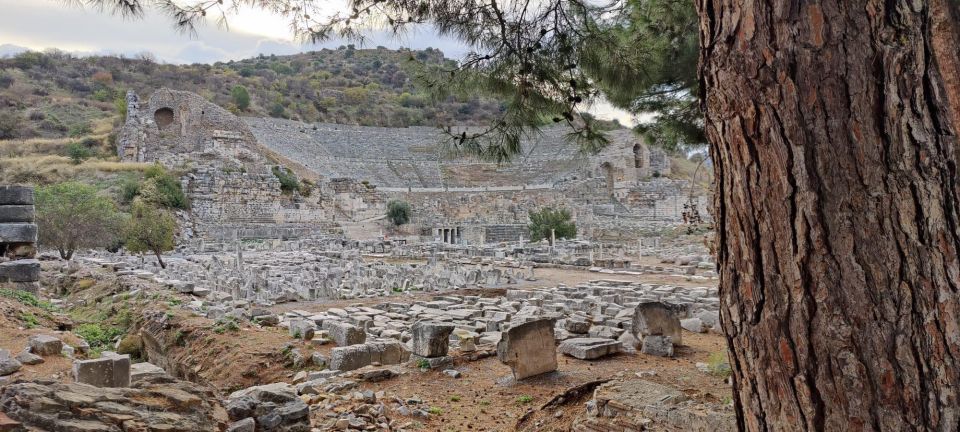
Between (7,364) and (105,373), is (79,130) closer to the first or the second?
(7,364)

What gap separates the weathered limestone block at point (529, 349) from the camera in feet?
17.0

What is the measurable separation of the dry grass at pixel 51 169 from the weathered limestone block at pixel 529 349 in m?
26.6

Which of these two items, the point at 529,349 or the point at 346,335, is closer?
the point at 529,349

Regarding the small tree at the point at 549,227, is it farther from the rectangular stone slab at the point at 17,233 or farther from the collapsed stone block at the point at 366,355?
the collapsed stone block at the point at 366,355

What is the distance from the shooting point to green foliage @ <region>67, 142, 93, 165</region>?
29525mm

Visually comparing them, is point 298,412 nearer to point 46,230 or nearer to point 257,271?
point 257,271

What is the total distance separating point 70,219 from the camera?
1542 centimetres

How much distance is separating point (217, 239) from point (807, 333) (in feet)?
84.5

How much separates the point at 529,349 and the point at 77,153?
3331 cm

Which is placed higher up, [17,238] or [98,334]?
[17,238]

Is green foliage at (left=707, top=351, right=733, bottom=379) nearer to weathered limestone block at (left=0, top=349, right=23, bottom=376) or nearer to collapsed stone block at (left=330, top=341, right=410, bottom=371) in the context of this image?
collapsed stone block at (left=330, top=341, right=410, bottom=371)

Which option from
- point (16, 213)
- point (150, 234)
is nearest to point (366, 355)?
point (16, 213)

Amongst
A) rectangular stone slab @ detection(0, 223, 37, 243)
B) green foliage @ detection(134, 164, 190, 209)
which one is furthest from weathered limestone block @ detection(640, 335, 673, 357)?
green foliage @ detection(134, 164, 190, 209)

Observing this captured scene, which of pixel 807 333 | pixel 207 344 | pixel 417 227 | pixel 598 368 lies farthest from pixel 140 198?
pixel 807 333
